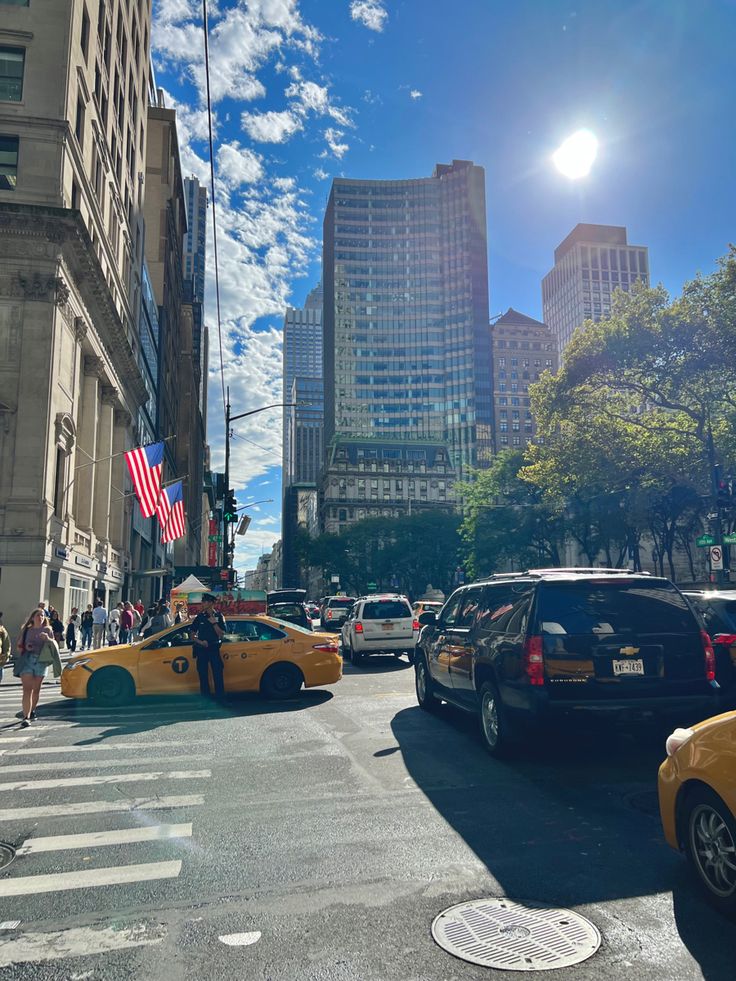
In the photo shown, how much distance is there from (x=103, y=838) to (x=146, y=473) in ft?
77.8

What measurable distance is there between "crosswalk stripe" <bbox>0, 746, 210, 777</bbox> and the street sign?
19.2m

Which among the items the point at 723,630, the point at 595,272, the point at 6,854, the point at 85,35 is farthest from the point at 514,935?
the point at 595,272

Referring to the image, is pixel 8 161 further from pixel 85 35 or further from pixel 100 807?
pixel 100 807

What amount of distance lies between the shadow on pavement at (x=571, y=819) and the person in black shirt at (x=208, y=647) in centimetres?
422

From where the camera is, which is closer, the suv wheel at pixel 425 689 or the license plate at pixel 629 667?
the license plate at pixel 629 667

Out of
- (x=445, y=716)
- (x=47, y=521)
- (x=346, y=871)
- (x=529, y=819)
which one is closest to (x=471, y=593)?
(x=445, y=716)

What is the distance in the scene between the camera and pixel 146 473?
28375 mm

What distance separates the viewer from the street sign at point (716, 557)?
2311 cm

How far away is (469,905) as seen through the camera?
14.2 feet

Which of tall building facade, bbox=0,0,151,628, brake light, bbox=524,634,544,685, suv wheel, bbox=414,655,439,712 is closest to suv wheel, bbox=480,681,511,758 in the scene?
brake light, bbox=524,634,544,685

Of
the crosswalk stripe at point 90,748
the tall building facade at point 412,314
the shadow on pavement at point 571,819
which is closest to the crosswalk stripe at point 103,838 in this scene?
the shadow on pavement at point 571,819

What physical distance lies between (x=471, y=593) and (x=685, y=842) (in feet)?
19.1

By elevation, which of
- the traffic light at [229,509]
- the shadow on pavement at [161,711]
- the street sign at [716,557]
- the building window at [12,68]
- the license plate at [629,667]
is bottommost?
the shadow on pavement at [161,711]

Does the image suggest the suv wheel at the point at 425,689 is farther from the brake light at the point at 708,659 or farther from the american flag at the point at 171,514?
the american flag at the point at 171,514
